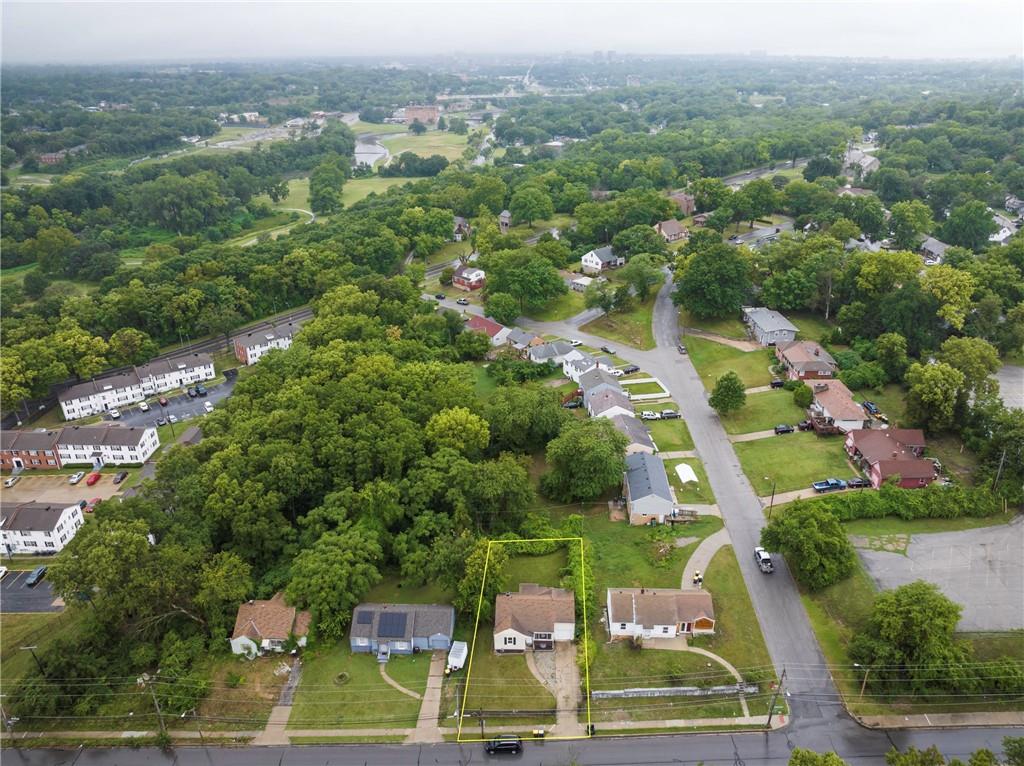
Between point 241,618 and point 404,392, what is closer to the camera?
point 241,618

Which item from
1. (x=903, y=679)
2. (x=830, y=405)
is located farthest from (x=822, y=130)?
(x=903, y=679)

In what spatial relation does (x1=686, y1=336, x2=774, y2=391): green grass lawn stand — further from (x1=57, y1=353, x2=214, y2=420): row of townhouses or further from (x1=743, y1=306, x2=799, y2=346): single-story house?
(x1=57, y1=353, x2=214, y2=420): row of townhouses

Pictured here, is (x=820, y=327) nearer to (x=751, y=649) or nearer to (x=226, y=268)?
(x=751, y=649)

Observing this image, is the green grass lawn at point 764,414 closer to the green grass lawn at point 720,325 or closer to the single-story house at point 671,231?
the green grass lawn at point 720,325

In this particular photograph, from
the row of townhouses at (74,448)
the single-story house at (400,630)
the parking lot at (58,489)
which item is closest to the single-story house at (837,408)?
the single-story house at (400,630)

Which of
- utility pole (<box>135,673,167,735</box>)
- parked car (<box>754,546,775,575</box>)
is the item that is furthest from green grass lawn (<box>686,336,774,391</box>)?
utility pole (<box>135,673,167,735</box>)

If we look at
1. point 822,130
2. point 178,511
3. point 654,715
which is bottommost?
point 654,715
